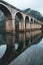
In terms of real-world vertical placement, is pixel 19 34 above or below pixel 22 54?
below

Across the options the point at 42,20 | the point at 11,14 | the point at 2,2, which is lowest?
the point at 42,20

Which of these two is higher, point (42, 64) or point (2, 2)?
point (2, 2)

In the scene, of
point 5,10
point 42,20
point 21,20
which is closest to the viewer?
point 5,10

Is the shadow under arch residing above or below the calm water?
below

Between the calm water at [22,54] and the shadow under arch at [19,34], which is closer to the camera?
the calm water at [22,54]

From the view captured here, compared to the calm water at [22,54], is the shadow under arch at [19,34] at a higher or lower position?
lower

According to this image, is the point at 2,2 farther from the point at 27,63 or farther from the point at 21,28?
the point at 27,63

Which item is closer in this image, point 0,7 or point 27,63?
point 27,63

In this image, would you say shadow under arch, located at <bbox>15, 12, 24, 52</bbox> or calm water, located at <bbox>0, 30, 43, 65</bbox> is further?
shadow under arch, located at <bbox>15, 12, 24, 52</bbox>

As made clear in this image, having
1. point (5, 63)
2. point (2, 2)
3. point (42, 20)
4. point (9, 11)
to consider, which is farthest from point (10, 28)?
point (42, 20)

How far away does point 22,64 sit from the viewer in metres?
9.59

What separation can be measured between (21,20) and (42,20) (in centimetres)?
6751

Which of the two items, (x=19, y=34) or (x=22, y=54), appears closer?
(x=22, y=54)

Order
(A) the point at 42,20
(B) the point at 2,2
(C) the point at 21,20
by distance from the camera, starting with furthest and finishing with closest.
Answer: (A) the point at 42,20 → (C) the point at 21,20 → (B) the point at 2,2
